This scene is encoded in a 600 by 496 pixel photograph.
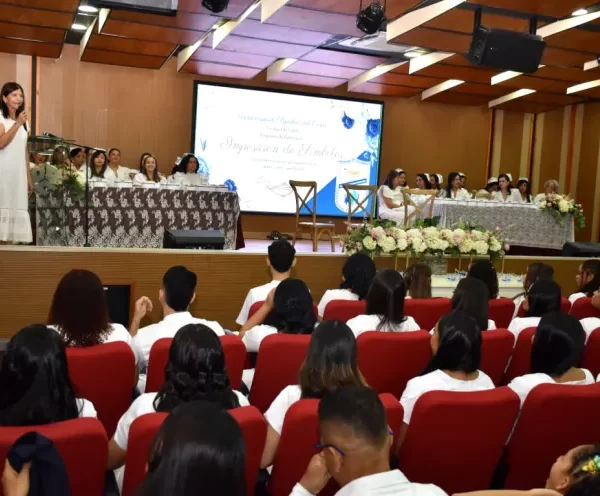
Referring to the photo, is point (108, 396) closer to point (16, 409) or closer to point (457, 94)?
point (16, 409)

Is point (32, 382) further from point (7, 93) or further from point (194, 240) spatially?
point (194, 240)

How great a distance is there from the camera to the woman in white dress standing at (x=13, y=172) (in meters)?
4.27

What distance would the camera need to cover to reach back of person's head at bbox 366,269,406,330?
2773 mm

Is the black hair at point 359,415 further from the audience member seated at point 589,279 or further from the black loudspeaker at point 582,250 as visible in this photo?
the black loudspeaker at point 582,250

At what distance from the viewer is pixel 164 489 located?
97cm

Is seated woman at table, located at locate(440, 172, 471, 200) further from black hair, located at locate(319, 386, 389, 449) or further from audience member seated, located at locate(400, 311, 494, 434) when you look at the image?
black hair, located at locate(319, 386, 389, 449)

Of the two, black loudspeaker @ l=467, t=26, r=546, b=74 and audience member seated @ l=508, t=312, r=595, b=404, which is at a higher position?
black loudspeaker @ l=467, t=26, r=546, b=74

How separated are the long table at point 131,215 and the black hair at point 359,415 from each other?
14.9ft

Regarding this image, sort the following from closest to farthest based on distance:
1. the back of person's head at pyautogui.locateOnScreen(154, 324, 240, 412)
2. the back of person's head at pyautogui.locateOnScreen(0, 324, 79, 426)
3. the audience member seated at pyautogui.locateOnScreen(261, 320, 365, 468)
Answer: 1. the back of person's head at pyautogui.locateOnScreen(0, 324, 79, 426)
2. the back of person's head at pyautogui.locateOnScreen(154, 324, 240, 412)
3. the audience member seated at pyautogui.locateOnScreen(261, 320, 365, 468)

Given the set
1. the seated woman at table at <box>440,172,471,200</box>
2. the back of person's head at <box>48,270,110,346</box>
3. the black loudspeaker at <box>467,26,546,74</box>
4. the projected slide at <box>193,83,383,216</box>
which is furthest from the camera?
the projected slide at <box>193,83,383,216</box>

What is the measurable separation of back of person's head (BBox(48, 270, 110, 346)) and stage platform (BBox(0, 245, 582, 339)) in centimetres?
166

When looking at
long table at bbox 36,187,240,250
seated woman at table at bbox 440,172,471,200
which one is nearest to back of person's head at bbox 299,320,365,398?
long table at bbox 36,187,240,250

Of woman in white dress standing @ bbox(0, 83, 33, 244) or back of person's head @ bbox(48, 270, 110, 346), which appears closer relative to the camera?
back of person's head @ bbox(48, 270, 110, 346)

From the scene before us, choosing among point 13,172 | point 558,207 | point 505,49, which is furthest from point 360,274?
point 558,207
